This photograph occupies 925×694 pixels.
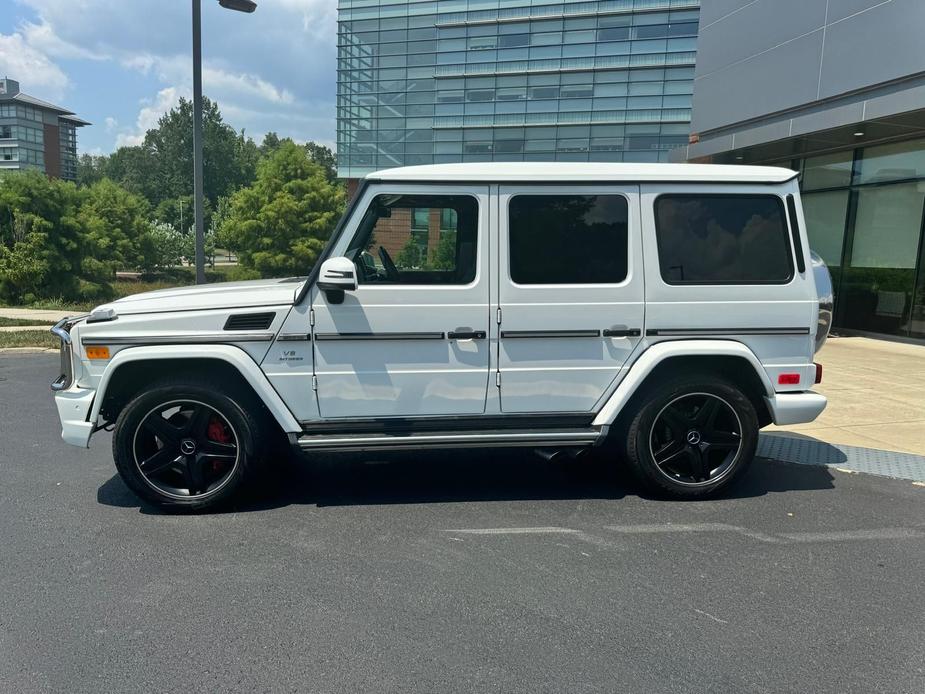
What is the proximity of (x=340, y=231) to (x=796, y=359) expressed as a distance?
3099 mm

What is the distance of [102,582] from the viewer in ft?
11.0

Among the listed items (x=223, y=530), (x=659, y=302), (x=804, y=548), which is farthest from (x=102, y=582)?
(x=804, y=548)

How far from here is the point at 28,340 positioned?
37.6ft

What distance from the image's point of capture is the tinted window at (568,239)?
4.19 meters

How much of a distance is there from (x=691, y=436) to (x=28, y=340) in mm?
11508

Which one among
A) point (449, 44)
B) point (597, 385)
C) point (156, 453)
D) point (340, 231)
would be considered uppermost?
point (449, 44)

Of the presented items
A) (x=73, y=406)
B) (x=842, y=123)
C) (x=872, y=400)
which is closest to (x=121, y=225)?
(x=842, y=123)

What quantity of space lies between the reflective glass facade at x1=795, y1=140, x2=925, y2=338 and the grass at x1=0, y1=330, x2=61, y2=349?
51.4 ft

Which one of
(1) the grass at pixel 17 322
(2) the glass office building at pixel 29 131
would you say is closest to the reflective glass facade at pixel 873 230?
(1) the grass at pixel 17 322

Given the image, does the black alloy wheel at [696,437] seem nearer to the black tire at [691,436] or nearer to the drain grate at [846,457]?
the black tire at [691,436]

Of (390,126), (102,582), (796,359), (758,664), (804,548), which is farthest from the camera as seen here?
(390,126)

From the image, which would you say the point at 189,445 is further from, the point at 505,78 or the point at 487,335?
the point at 505,78

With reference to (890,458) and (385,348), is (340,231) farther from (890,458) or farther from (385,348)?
(890,458)

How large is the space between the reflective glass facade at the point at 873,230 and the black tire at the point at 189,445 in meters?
13.3
